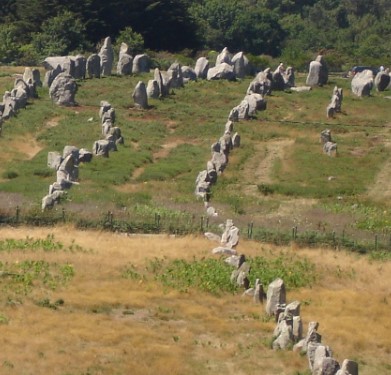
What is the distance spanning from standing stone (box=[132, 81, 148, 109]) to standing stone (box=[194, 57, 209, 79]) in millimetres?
12261

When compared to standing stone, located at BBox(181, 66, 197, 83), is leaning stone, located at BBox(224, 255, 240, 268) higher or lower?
lower

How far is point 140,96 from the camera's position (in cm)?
8219

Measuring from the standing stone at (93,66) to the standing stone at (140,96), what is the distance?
→ 1046cm

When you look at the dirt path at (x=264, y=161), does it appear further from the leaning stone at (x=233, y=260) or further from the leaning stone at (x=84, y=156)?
the leaning stone at (x=233, y=260)

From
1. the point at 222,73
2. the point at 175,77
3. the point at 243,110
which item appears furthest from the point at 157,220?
the point at 222,73

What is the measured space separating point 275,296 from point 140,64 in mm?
53251

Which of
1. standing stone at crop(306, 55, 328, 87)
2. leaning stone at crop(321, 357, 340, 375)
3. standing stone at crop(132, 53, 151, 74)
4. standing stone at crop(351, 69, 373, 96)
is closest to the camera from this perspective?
leaning stone at crop(321, 357, 340, 375)

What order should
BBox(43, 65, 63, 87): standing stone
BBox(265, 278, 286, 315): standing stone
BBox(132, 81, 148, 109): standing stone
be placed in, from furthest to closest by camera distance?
BBox(43, 65, 63, 87): standing stone < BBox(132, 81, 148, 109): standing stone < BBox(265, 278, 286, 315): standing stone

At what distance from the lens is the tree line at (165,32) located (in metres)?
104

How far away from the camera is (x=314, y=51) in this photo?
13462 cm

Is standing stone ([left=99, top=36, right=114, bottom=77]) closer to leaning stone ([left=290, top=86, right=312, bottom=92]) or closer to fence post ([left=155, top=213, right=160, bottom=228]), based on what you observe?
leaning stone ([left=290, top=86, right=312, bottom=92])

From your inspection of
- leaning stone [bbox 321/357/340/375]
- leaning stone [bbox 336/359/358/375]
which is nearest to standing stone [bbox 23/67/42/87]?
leaning stone [bbox 321/357/340/375]

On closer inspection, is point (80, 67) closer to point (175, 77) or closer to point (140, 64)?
point (140, 64)

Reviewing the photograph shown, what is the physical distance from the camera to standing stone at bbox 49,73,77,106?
3223 inches
